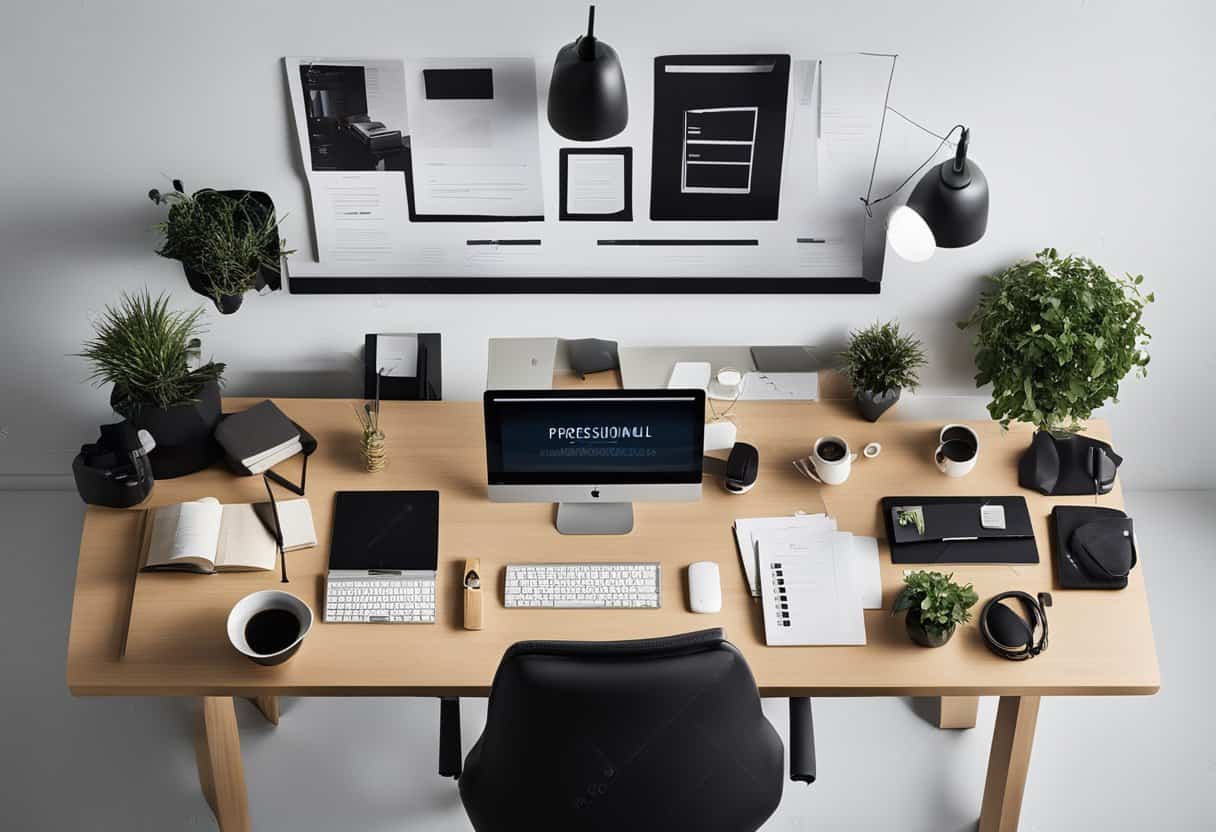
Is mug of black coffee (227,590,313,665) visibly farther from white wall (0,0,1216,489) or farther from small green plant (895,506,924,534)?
small green plant (895,506,924,534)

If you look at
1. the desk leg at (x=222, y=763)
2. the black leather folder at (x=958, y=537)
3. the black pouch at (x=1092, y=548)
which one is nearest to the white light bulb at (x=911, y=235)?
the black leather folder at (x=958, y=537)

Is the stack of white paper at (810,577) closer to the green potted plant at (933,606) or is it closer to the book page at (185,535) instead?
the green potted plant at (933,606)

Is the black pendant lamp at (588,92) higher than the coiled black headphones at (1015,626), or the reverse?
the black pendant lamp at (588,92)

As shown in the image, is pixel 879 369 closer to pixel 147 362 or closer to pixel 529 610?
pixel 529 610

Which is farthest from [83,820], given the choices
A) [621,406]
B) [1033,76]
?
[1033,76]

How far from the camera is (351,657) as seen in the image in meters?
2.13

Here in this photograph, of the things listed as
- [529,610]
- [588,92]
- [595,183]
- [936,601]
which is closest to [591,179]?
[595,183]

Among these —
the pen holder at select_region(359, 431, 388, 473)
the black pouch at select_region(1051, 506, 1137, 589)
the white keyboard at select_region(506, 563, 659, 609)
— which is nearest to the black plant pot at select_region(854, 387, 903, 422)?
the black pouch at select_region(1051, 506, 1137, 589)

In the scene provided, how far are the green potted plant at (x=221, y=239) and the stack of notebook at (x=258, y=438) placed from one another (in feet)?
0.87

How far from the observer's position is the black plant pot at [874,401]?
8.46 feet

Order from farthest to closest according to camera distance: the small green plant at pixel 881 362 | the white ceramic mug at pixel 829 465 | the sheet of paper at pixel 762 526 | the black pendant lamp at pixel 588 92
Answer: the small green plant at pixel 881 362 < the white ceramic mug at pixel 829 465 < the sheet of paper at pixel 762 526 < the black pendant lamp at pixel 588 92

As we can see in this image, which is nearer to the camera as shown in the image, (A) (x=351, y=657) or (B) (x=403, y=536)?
(A) (x=351, y=657)

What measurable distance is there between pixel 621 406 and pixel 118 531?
1.18 m

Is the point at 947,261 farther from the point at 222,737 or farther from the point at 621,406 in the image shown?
the point at 222,737
